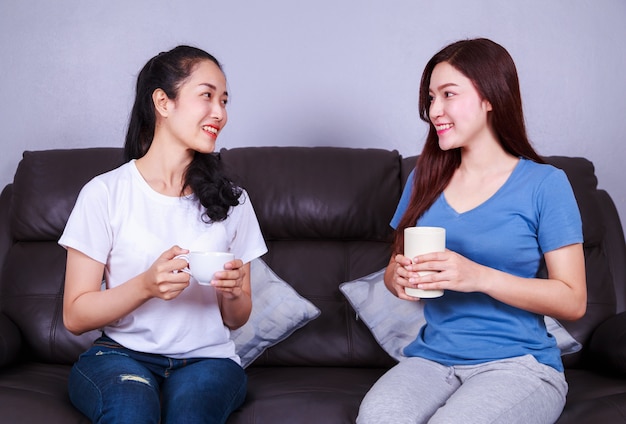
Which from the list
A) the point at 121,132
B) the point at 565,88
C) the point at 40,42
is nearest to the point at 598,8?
the point at 565,88

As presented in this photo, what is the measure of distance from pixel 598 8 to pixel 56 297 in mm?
2312

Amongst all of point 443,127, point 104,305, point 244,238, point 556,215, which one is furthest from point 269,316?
point 556,215

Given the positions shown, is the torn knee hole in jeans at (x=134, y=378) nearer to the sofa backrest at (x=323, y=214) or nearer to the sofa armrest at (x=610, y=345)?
the sofa backrest at (x=323, y=214)

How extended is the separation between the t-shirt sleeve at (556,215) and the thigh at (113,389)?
95cm

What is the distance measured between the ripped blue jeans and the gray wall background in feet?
4.40

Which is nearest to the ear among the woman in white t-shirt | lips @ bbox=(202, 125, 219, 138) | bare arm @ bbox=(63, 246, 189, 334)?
the woman in white t-shirt

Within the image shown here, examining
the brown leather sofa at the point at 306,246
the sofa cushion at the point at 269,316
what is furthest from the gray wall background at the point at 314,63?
the sofa cushion at the point at 269,316

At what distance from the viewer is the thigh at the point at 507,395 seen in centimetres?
143

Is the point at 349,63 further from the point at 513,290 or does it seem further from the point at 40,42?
the point at 513,290

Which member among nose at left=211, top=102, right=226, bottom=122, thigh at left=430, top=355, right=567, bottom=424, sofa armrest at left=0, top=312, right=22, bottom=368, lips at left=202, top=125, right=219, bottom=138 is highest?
nose at left=211, top=102, right=226, bottom=122

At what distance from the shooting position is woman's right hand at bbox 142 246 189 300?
4.96ft

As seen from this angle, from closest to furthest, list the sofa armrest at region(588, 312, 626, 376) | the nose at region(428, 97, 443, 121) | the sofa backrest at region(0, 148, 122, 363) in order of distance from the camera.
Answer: the nose at region(428, 97, 443, 121) → the sofa armrest at region(588, 312, 626, 376) → the sofa backrest at region(0, 148, 122, 363)

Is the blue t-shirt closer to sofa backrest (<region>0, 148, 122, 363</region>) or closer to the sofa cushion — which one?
the sofa cushion

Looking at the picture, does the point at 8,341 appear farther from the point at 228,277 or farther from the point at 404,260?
the point at 404,260
